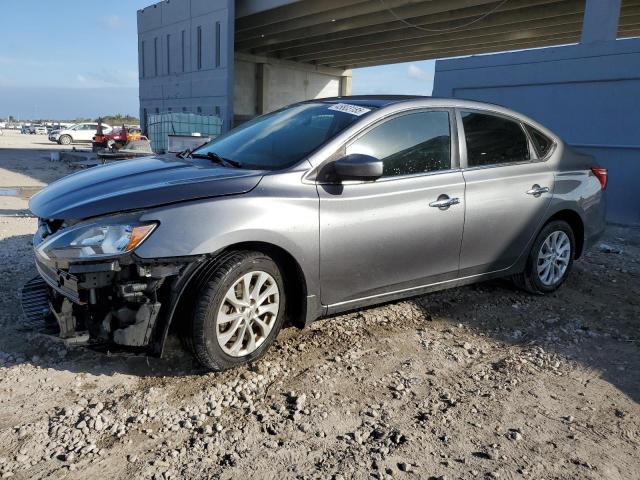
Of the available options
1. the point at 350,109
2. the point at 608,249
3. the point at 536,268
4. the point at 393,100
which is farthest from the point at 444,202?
the point at 608,249

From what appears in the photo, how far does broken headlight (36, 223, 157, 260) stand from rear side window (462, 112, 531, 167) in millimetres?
2588

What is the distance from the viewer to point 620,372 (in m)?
3.60

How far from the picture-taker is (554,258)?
4.99 meters

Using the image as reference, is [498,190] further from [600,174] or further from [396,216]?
[600,174]

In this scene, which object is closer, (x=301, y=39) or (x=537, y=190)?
(x=537, y=190)

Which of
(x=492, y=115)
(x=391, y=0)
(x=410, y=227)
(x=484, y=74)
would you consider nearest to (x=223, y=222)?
(x=410, y=227)

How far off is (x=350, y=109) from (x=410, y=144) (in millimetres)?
506

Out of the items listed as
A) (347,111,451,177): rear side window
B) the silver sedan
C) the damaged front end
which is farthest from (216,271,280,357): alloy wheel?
(347,111,451,177): rear side window

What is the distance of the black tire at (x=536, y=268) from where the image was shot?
477 cm

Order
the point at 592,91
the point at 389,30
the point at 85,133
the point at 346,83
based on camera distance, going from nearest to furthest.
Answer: the point at 592,91
the point at 389,30
the point at 85,133
the point at 346,83

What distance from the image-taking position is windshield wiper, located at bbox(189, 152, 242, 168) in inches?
144

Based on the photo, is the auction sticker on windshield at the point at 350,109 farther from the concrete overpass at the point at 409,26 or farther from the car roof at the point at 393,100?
the concrete overpass at the point at 409,26

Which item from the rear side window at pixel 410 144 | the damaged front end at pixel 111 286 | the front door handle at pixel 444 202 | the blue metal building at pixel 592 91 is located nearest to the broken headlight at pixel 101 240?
the damaged front end at pixel 111 286

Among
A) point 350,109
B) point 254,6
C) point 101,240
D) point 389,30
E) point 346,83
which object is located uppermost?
point 254,6
